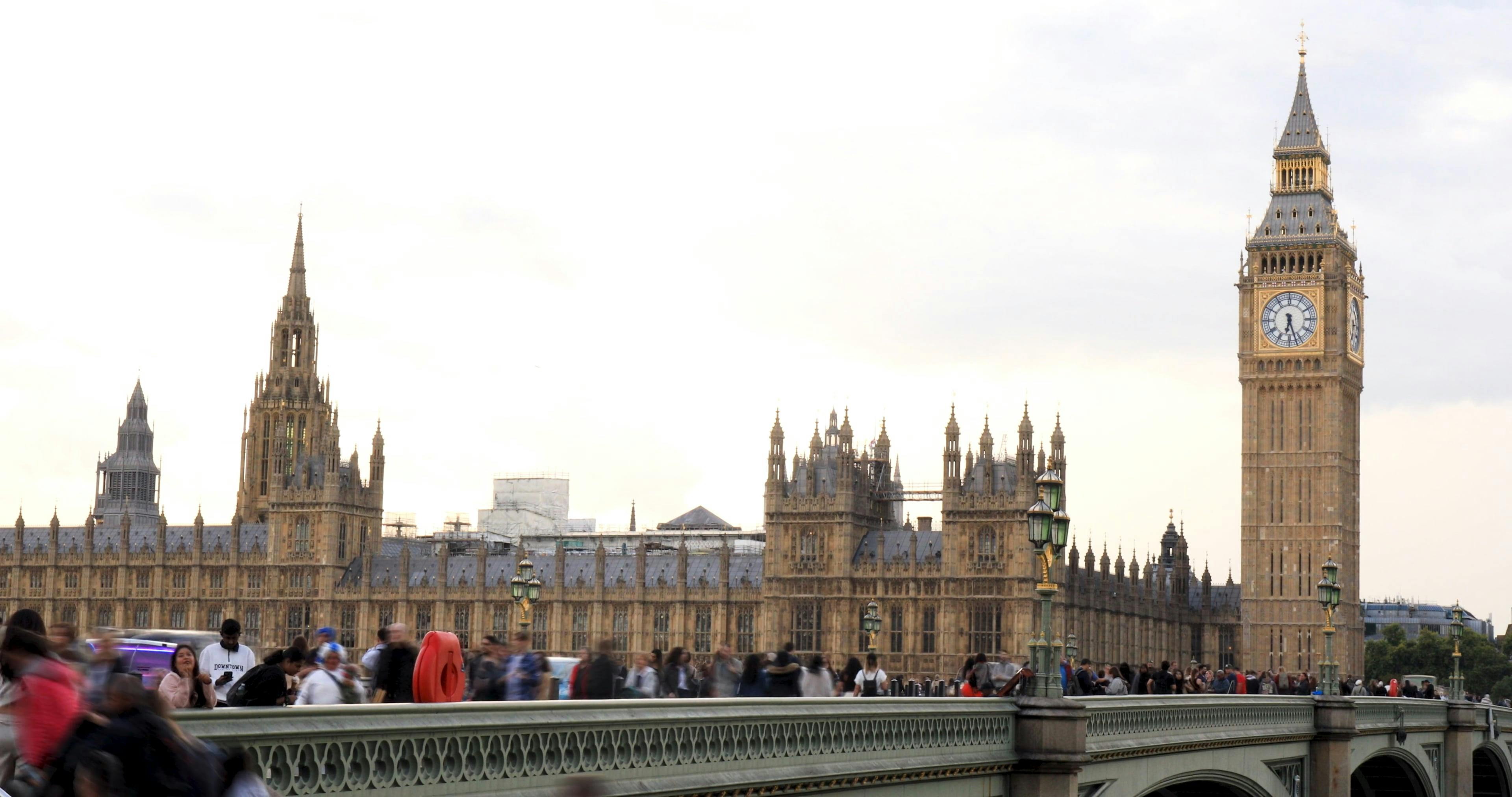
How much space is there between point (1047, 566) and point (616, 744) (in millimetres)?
10743

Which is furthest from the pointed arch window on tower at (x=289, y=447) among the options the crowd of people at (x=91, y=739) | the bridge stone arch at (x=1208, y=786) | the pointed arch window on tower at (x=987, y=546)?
the crowd of people at (x=91, y=739)

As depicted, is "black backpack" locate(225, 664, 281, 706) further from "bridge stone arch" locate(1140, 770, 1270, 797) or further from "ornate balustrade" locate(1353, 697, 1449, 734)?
"ornate balustrade" locate(1353, 697, 1449, 734)

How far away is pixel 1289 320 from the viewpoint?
10038cm

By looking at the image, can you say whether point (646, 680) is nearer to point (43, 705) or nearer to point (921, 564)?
point (43, 705)

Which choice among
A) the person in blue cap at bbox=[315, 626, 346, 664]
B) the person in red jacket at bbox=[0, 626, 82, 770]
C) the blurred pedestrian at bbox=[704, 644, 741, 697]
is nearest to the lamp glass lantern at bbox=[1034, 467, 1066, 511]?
the blurred pedestrian at bbox=[704, 644, 741, 697]

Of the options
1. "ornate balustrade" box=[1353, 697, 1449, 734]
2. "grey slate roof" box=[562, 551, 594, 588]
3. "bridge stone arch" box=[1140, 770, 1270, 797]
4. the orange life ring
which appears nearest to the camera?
the orange life ring

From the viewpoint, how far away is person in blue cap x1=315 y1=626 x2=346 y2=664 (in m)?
17.1

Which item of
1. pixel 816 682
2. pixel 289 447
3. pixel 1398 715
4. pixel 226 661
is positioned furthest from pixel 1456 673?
pixel 289 447

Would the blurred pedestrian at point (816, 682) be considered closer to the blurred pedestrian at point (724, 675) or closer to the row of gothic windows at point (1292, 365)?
the blurred pedestrian at point (724, 675)

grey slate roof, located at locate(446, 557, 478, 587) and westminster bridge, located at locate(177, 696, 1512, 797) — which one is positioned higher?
grey slate roof, located at locate(446, 557, 478, 587)

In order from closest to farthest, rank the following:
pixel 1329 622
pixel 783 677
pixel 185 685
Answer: pixel 185 685 < pixel 783 677 < pixel 1329 622

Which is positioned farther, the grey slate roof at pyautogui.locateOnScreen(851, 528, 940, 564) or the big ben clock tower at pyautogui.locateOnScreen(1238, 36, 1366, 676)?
the big ben clock tower at pyautogui.locateOnScreen(1238, 36, 1366, 676)

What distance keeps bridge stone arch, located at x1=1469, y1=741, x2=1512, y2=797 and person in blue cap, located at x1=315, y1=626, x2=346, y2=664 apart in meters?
43.3

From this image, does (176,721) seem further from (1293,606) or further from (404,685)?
(1293,606)
